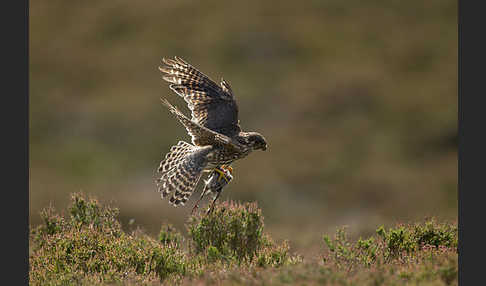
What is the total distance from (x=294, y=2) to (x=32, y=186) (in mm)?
25041

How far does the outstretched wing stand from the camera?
10211mm

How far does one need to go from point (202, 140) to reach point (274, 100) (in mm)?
27083

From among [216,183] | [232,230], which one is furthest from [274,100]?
[232,230]

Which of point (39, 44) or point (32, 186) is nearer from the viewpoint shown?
point (32, 186)

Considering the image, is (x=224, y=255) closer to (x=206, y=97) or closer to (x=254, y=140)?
(x=254, y=140)

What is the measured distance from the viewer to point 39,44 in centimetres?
4359

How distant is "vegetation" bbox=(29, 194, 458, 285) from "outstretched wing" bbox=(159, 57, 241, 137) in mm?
1660

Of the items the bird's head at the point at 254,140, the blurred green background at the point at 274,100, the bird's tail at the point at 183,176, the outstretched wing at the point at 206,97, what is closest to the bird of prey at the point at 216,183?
the bird's tail at the point at 183,176

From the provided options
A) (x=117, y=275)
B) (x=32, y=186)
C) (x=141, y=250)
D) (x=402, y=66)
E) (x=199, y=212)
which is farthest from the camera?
(x=402, y=66)

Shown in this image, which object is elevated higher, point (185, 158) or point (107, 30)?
A: point (107, 30)

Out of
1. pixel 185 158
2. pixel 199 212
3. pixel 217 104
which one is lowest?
pixel 199 212

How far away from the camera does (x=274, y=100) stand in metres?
36.5

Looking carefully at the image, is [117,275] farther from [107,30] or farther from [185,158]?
[107,30]

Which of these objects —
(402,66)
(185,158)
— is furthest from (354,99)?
(185,158)
